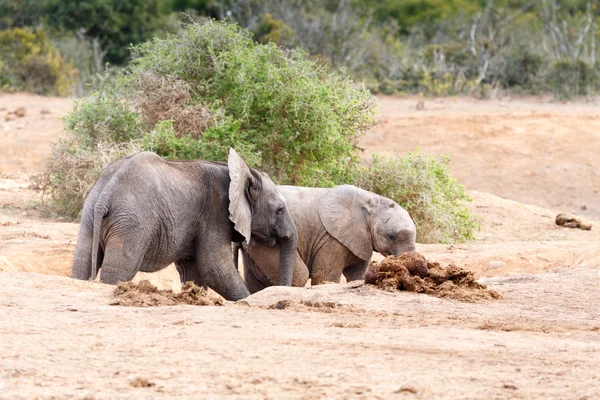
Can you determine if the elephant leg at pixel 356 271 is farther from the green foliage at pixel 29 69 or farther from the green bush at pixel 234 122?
the green foliage at pixel 29 69

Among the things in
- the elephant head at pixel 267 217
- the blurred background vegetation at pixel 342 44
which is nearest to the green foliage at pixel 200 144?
the elephant head at pixel 267 217

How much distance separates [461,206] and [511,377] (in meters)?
10.2

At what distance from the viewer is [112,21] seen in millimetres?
31547

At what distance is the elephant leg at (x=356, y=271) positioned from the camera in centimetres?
1003

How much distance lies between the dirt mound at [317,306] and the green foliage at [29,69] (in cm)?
1864

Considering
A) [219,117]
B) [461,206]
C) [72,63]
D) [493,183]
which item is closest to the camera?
[219,117]

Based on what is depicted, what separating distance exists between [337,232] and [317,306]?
281cm

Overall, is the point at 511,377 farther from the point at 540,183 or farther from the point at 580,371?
the point at 540,183

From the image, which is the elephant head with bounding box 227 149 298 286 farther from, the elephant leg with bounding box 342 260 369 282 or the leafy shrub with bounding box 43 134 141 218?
the leafy shrub with bounding box 43 134 141 218

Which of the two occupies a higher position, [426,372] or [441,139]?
[426,372]

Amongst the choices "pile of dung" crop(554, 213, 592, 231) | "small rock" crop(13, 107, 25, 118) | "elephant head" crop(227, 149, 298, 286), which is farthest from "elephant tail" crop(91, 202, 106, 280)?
"small rock" crop(13, 107, 25, 118)

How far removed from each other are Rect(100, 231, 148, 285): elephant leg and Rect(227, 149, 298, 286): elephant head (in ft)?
3.30

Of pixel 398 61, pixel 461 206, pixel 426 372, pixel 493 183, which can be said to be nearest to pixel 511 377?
pixel 426 372

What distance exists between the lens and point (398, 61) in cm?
2756
